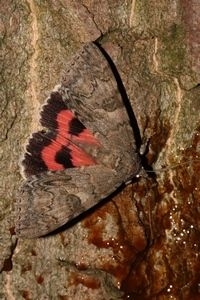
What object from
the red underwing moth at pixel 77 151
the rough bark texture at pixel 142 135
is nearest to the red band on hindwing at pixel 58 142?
the red underwing moth at pixel 77 151

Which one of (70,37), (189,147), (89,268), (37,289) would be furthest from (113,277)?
(70,37)

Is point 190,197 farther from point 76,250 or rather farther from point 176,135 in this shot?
point 76,250

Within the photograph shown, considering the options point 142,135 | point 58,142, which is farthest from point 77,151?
point 142,135

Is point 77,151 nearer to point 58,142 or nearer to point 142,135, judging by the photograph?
point 58,142

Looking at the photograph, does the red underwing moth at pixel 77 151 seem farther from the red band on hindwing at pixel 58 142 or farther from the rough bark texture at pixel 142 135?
the rough bark texture at pixel 142 135

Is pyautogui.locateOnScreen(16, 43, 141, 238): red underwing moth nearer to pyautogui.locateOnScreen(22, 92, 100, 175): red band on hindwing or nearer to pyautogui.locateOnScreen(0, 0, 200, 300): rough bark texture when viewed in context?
pyautogui.locateOnScreen(22, 92, 100, 175): red band on hindwing

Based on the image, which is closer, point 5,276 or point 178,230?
point 5,276
